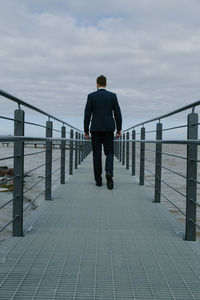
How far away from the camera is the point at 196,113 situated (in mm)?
2971

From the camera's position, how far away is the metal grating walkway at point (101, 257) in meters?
2.04

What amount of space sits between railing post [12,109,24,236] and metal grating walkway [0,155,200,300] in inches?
5.6

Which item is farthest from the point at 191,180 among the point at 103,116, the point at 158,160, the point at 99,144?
the point at 99,144

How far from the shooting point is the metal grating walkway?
2.04 metres

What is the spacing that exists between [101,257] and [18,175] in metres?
0.98

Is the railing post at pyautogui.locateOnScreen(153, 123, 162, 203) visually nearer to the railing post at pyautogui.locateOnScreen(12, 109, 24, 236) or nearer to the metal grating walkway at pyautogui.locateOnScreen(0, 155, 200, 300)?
the metal grating walkway at pyautogui.locateOnScreen(0, 155, 200, 300)

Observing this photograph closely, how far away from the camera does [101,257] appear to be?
2.55m

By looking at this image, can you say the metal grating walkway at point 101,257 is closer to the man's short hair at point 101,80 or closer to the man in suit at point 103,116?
the man in suit at point 103,116

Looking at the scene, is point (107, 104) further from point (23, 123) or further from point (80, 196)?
point (23, 123)

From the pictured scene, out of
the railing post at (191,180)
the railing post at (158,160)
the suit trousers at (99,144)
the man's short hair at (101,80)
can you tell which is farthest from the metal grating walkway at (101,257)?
the man's short hair at (101,80)

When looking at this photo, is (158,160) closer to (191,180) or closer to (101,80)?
(191,180)

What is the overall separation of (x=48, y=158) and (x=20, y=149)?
1.44m

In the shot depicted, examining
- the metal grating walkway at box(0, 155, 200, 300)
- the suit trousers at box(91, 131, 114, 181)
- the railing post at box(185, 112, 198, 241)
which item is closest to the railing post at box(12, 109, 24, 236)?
the metal grating walkway at box(0, 155, 200, 300)

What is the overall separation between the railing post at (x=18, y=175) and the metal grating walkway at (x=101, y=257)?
143 mm
